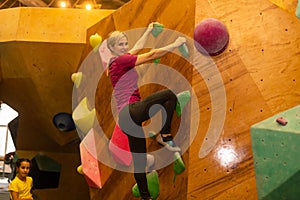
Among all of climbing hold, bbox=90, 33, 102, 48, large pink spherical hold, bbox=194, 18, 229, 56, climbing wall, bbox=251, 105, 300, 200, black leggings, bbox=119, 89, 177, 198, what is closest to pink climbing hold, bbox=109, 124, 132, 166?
black leggings, bbox=119, 89, 177, 198

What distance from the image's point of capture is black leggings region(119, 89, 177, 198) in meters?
2.82

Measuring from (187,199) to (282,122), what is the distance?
2.61 ft

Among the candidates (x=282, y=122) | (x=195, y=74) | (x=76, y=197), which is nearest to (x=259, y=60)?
(x=195, y=74)

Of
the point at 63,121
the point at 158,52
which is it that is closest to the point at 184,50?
the point at 158,52

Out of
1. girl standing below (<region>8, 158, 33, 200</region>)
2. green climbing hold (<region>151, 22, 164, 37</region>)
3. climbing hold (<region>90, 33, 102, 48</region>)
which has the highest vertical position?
green climbing hold (<region>151, 22, 164, 37</region>)

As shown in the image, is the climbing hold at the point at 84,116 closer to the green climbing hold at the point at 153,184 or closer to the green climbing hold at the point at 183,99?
the green climbing hold at the point at 153,184

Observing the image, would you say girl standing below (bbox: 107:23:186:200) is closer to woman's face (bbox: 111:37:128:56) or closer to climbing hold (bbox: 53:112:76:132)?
woman's face (bbox: 111:37:128:56)

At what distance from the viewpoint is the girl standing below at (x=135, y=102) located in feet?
9.34

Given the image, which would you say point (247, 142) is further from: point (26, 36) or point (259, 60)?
point (26, 36)

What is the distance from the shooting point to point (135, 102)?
9.40ft

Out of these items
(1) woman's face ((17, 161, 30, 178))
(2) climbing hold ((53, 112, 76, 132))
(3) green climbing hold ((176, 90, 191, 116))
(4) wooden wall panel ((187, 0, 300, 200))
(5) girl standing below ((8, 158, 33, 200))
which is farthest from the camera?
(2) climbing hold ((53, 112, 76, 132))

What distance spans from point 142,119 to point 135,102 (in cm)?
11

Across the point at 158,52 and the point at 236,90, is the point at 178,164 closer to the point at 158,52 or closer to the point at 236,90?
the point at 236,90

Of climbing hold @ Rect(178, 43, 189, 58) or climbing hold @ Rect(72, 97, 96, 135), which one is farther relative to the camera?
climbing hold @ Rect(72, 97, 96, 135)
